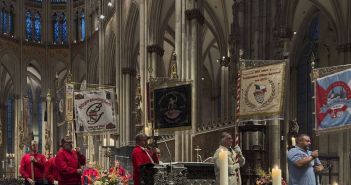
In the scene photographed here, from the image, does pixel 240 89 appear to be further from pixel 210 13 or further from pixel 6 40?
pixel 6 40

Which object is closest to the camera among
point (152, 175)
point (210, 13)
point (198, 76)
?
point (152, 175)

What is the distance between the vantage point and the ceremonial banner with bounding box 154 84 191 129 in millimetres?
17625

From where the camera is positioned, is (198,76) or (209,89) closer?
(198,76)

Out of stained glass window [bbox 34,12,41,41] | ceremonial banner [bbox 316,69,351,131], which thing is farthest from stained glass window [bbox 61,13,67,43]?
ceremonial banner [bbox 316,69,351,131]

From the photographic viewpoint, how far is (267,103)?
43.0 feet

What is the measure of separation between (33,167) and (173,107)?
5.64 metres

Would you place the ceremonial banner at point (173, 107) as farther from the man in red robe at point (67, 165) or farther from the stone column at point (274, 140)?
the man in red robe at point (67, 165)

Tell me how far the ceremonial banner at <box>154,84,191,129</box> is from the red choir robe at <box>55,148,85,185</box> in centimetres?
698

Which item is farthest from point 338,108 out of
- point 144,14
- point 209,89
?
point 209,89

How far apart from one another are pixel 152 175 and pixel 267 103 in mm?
4788

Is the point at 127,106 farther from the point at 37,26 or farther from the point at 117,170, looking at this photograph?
the point at 117,170

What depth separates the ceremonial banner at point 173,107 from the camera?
57.8ft

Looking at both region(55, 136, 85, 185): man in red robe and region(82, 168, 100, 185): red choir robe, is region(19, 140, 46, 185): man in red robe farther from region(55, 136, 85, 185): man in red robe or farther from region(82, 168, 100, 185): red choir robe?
region(55, 136, 85, 185): man in red robe

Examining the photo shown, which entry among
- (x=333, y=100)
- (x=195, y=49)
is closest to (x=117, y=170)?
(x=333, y=100)
